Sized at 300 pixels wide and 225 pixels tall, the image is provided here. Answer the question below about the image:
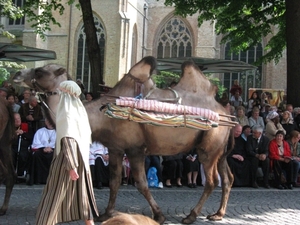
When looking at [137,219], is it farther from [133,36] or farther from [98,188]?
[133,36]

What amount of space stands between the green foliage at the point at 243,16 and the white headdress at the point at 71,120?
13.3 meters

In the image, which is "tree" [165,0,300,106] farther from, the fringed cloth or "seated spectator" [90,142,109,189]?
the fringed cloth

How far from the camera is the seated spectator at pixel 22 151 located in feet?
40.4

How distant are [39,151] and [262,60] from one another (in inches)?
491

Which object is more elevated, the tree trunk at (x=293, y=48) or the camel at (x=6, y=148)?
the tree trunk at (x=293, y=48)

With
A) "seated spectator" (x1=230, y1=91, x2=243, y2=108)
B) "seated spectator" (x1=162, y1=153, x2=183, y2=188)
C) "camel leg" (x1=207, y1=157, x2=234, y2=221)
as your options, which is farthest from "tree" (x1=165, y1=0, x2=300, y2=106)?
"camel leg" (x1=207, y1=157, x2=234, y2=221)

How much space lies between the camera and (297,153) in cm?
1423

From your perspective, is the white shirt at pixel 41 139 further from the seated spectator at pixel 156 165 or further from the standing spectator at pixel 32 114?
the seated spectator at pixel 156 165

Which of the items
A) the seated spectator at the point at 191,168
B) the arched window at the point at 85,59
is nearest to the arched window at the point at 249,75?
the arched window at the point at 85,59

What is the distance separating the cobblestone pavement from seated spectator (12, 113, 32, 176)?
556 millimetres

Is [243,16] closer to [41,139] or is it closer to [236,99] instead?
[236,99]

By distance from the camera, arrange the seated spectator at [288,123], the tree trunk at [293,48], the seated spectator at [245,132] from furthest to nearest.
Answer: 1. the tree trunk at [293,48]
2. the seated spectator at [288,123]
3. the seated spectator at [245,132]

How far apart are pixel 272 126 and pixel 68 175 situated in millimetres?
10221

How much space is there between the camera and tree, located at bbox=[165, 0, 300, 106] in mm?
16547
